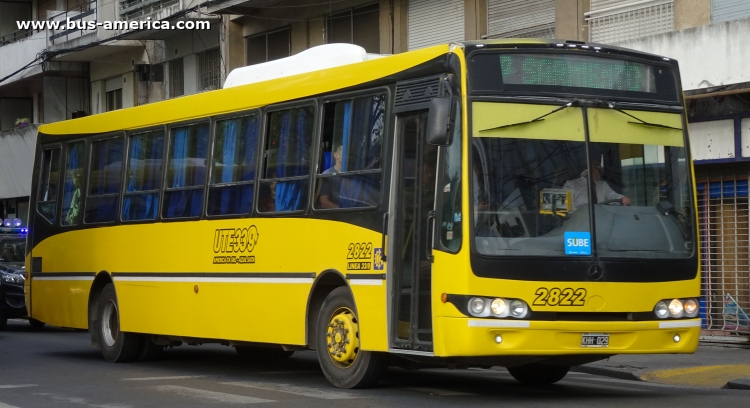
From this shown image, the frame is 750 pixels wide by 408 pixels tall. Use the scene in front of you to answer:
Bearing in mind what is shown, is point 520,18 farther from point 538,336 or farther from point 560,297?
point 538,336

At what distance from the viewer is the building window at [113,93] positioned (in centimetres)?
3722

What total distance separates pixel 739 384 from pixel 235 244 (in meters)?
5.33

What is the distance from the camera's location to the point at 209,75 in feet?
105

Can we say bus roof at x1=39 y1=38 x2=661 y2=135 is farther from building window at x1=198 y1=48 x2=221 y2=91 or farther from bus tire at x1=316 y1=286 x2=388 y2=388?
building window at x1=198 y1=48 x2=221 y2=91

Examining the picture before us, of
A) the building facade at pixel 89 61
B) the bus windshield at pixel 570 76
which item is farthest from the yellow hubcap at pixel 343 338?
the building facade at pixel 89 61

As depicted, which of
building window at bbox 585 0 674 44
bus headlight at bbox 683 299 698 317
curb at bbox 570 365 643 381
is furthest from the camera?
building window at bbox 585 0 674 44

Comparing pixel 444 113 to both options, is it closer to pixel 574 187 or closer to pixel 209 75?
pixel 574 187

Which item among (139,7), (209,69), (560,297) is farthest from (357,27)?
(560,297)

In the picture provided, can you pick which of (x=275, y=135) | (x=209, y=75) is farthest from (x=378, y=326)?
(x=209, y=75)

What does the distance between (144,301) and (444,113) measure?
248 inches

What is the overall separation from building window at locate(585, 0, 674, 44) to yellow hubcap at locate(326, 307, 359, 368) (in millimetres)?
8887

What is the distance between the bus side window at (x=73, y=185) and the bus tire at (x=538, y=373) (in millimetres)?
7114

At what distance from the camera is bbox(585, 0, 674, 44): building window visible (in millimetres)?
18625

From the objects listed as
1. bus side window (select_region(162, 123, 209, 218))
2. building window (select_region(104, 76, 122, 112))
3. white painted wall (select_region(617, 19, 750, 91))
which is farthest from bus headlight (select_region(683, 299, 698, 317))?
building window (select_region(104, 76, 122, 112))
